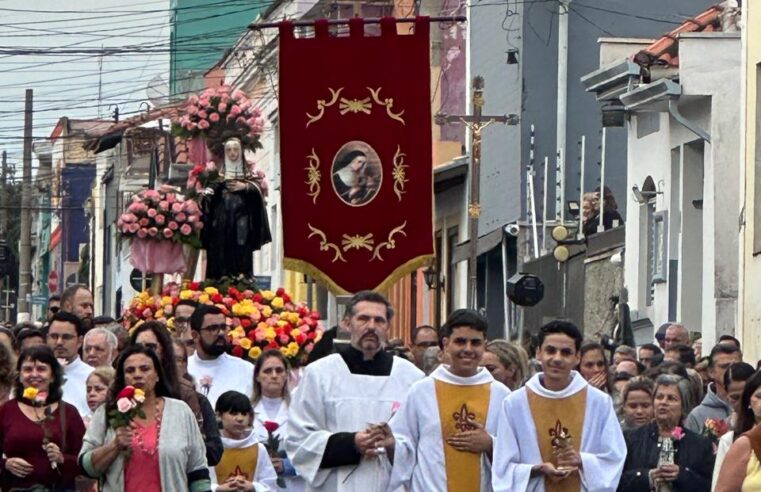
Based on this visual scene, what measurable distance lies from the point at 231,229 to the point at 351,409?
279 inches

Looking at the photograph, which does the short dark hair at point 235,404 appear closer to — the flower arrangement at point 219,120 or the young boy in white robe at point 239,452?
the young boy in white robe at point 239,452

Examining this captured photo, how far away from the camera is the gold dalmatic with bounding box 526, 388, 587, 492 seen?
40.5 feet

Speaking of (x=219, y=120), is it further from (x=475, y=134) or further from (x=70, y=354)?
(x=475, y=134)

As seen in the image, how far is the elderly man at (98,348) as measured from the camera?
15117mm

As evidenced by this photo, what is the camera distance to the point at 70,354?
49.8 feet

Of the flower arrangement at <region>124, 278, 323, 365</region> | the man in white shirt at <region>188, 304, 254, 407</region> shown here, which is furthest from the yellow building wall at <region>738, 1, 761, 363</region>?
the man in white shirt at <region>188, 304, 254, 407</region>

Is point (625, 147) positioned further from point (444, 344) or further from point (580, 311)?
point (444, 344)

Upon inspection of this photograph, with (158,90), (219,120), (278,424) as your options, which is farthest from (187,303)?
(158,90)

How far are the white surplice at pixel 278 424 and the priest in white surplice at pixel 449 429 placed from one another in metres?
1.97

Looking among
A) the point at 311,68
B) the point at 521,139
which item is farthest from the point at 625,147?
the point at 311,68

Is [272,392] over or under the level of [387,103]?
under

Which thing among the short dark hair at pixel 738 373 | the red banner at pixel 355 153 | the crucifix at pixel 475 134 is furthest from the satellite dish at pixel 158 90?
the short dark hair at pixel 738 373

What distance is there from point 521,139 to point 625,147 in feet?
6.06

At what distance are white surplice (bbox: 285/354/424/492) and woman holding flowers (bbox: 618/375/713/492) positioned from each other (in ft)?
5.57
